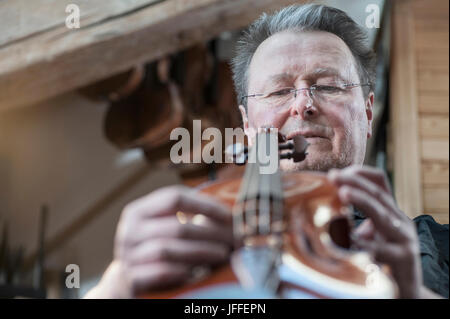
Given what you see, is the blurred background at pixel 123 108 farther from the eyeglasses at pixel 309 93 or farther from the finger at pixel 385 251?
the finger at pixel 385 251

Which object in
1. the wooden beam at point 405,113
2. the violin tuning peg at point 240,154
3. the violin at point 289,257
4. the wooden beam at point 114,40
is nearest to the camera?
the violin at point 289,257

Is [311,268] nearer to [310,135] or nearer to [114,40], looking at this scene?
[310,135]

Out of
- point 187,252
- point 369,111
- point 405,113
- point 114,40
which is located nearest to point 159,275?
point 187,252

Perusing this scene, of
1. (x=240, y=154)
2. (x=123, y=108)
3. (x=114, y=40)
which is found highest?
(x=123, y=108)

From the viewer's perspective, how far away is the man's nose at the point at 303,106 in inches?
28.4

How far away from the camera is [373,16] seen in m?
1.15

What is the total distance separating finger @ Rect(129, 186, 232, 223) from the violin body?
1 centimetres

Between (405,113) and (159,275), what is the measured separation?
4.45 ft

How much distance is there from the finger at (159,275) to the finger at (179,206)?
3 centimetres

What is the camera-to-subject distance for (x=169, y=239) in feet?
1.28

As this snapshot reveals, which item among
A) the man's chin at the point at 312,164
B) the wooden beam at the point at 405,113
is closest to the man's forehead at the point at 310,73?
the man's chin at the point at 312,164

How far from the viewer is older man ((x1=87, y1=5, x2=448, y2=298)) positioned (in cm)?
39
